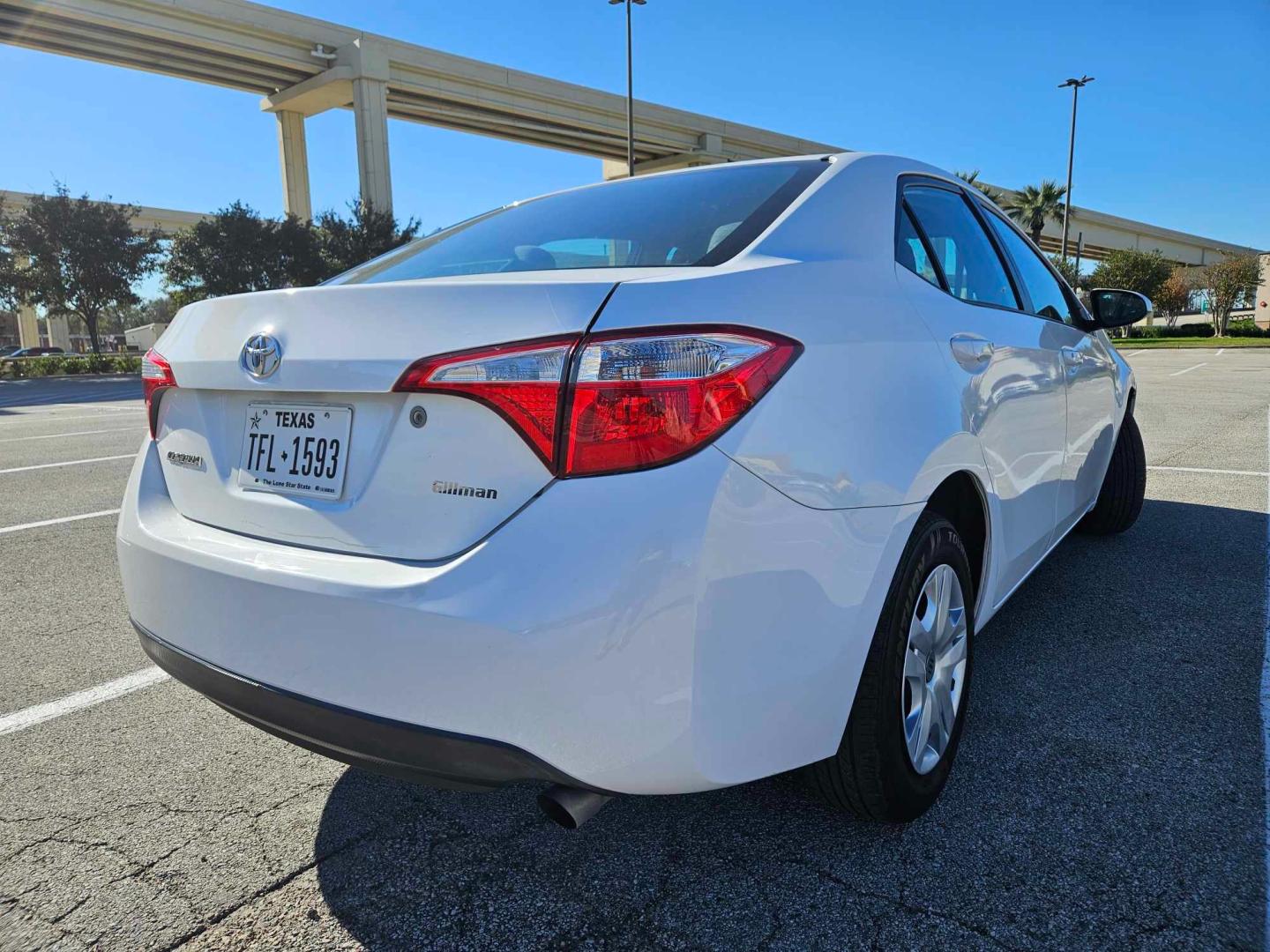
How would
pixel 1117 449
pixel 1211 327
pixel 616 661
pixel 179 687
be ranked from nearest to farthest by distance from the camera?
pixel 616 661, pixel 179 687, pixel 1117 449, pixel 1211 327

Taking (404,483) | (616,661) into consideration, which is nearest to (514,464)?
(404,483)

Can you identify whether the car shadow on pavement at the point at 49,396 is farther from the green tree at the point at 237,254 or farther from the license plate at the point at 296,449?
the license plate at the point at 296,449

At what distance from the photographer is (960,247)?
9.29 ft

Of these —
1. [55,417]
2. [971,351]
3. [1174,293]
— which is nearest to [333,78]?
[55,417]

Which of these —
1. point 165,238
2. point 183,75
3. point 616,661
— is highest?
point 183,75

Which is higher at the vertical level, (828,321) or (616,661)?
(828,321)

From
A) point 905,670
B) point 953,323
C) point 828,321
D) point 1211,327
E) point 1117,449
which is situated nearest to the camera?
point 828,321

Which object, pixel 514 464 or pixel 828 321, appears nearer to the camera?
pixel 514 464

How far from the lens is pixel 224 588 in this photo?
1812 millimetres

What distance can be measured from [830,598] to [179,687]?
2.40 meters

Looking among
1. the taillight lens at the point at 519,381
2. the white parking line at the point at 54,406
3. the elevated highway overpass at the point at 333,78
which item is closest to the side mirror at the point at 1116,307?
the taillight lens at the point at 519,381

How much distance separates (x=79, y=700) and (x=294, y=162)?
4696cm

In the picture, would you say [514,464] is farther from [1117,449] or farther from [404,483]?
[1117,449]

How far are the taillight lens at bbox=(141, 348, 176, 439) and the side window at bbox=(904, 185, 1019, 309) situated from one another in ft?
6.47
